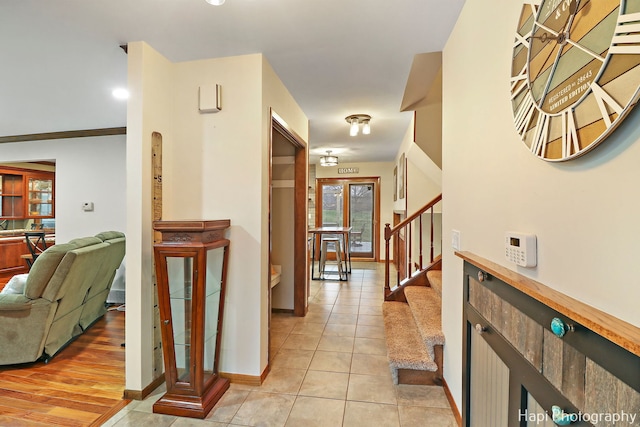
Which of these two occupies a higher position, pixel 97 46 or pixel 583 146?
pixel 97 46

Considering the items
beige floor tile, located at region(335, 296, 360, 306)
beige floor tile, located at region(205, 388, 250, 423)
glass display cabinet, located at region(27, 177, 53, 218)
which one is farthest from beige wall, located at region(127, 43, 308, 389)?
glass display cabinet, located at region(27, 177, 53, 218)

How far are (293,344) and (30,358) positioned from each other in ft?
6.94

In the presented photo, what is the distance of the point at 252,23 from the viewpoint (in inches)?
71.2

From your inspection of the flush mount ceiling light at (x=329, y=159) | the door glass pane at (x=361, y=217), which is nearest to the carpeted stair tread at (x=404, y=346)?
the flush mount ceiling light at (x=329, y=159)

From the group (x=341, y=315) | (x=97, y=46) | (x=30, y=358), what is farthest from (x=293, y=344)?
(x=97, y=46)

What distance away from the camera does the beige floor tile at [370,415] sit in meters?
1.77

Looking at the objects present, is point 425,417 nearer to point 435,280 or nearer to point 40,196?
point 435,280

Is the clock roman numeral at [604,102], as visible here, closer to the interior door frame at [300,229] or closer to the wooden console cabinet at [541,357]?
the wooden console cabinet at [541,357]

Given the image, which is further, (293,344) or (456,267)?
(293,344)

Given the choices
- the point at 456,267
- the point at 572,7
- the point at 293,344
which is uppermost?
the point at 572,7

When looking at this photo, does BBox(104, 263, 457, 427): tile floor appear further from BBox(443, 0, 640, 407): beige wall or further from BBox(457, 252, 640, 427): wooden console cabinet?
BBox(457, 252, 640, 427): wooden console cabinet

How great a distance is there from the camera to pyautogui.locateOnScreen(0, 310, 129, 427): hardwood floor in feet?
5.97

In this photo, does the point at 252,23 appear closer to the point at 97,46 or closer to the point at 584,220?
the point at 97,46

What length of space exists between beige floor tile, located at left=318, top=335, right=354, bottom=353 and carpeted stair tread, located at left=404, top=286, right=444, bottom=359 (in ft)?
2.18
